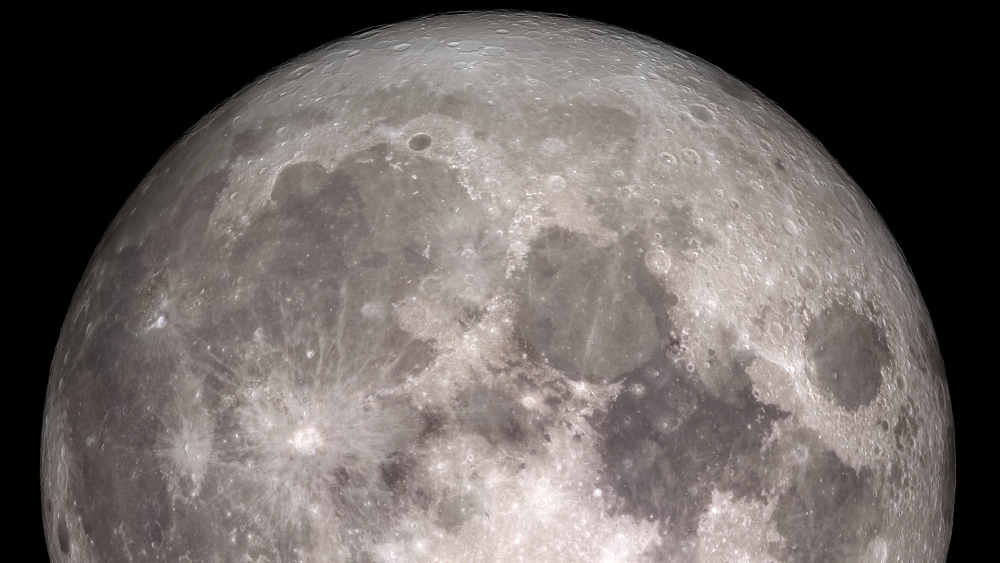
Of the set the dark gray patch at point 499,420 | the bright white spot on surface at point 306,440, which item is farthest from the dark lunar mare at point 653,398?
the bright white spot on surface at point 306,440

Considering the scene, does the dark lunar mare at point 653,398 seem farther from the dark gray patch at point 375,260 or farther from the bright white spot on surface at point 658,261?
the dark gray patch at point 375,260

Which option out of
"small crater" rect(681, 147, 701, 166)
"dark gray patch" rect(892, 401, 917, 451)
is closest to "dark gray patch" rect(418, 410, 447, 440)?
"small crater" rect(681, 147, 701, 166)

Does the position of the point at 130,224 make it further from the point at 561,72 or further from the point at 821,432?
the point at 821,432

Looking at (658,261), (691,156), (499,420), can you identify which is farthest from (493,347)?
(691,156)

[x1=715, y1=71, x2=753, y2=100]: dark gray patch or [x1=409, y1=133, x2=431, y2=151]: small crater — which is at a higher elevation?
[x1=409, y1=133, x2=431, y2=151]: small crater

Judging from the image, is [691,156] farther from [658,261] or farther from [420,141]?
[420,141]

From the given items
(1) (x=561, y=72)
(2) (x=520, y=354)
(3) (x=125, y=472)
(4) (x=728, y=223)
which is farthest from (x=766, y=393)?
(3) (x=125, y=472)

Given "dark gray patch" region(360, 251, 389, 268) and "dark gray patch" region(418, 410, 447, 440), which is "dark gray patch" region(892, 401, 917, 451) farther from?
"dark gray patch" region(360, 251, 389, 268)

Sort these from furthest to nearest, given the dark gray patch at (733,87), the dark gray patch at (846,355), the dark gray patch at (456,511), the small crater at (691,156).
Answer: the dark gray patch at (733,87) < the small crater at (691,156) < the dark gray patch at (846,355) < the dark gray patch at (456,511)
